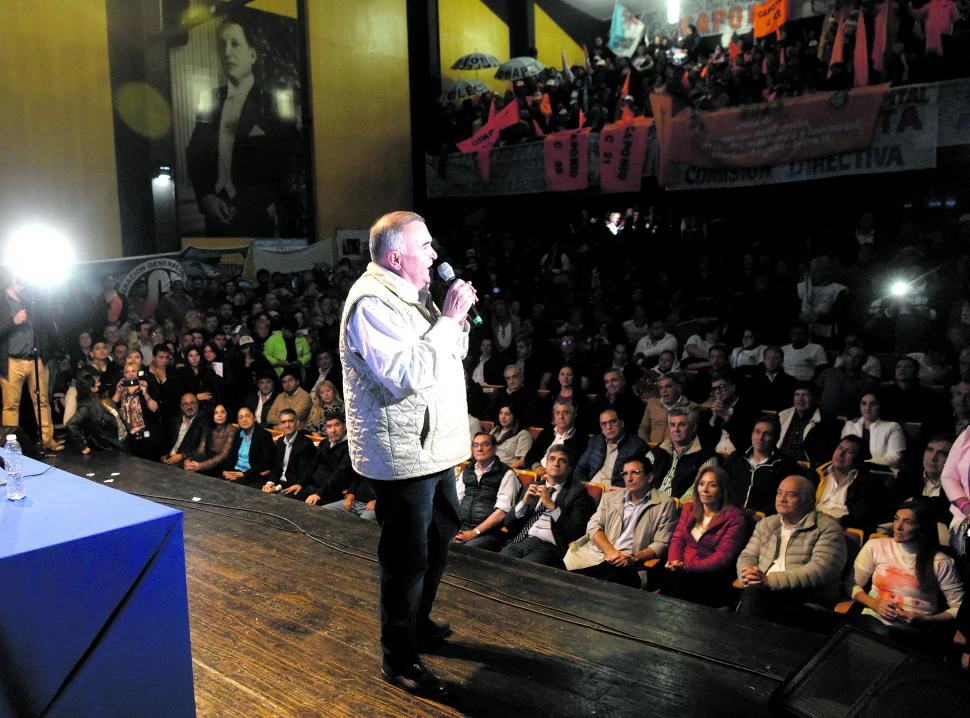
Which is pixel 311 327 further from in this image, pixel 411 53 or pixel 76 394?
pixel 411 53

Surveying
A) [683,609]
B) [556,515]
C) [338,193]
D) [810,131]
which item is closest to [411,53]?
[338,193]

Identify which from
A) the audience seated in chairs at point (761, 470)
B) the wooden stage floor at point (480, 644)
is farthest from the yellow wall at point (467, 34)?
the wooden stage floor at point (480, 644)

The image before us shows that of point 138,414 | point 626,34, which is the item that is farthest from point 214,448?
point 626,34

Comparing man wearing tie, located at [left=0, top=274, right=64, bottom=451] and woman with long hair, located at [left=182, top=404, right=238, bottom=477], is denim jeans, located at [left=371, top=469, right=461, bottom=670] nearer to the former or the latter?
woman with long hair, located at [left=182, top=404, right=238, bottom=477]

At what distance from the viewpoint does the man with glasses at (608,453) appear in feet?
13.6

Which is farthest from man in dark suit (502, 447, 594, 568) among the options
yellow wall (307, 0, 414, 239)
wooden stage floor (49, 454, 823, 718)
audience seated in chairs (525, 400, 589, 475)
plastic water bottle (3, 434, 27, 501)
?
yellow wall (307, 0, 414, 239)

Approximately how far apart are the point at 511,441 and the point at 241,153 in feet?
23.7

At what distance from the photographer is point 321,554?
3.09 metres

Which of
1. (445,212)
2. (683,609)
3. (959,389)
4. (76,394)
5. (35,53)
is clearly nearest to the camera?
(683,609)

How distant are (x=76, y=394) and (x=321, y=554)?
3.33m

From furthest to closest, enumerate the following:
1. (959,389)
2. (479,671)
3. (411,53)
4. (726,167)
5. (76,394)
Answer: (411,53) < (726,167) < (76,394) < (959,389) < (479,671)

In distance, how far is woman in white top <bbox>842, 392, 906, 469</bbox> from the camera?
12.4ft

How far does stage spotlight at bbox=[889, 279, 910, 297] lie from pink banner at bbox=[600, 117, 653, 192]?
2.90 metres

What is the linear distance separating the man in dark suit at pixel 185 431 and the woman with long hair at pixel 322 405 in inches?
28.7
